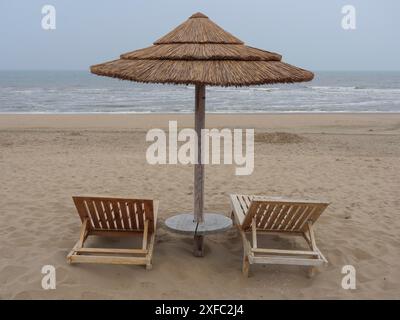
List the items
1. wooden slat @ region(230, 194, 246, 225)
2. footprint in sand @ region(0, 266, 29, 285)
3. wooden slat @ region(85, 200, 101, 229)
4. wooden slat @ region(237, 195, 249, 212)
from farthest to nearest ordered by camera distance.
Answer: wooden slat @ region(237, 195, 249, 212), wooden slat @ region(230, 194, 246, 225), wooden slat @ region(85, 200, 101, 229), footprint in sand @ region(0, 266, 29, 285)

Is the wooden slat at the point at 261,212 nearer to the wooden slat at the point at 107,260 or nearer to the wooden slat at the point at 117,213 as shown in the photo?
the wooden slat at the point at 107,260

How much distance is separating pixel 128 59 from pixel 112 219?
1376 mm

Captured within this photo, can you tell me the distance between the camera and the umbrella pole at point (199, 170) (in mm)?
3967

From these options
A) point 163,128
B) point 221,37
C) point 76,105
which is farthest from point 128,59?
point 76,105

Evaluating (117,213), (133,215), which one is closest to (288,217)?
(133,215)

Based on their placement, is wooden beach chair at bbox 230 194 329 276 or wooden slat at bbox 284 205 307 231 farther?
wooden slat at bbox 284 205 307 231

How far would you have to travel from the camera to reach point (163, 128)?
49.7ft

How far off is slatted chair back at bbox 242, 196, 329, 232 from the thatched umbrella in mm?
759

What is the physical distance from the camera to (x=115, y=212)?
3.81m

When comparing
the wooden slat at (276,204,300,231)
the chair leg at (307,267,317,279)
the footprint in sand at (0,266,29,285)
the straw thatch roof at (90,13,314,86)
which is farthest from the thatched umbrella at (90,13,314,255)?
the footprint in sand at (0,266,29,285)

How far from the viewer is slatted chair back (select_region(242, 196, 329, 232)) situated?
3.69 meters

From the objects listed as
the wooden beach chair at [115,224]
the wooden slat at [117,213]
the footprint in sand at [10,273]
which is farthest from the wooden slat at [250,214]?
the footprint in sand at [10,273]

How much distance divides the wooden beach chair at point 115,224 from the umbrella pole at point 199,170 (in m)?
0.44

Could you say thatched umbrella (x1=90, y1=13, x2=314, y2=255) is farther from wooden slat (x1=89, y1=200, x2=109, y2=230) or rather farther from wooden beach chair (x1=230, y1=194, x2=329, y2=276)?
wooden slat (x1=89, y1=200, x2=109, y2=230)
